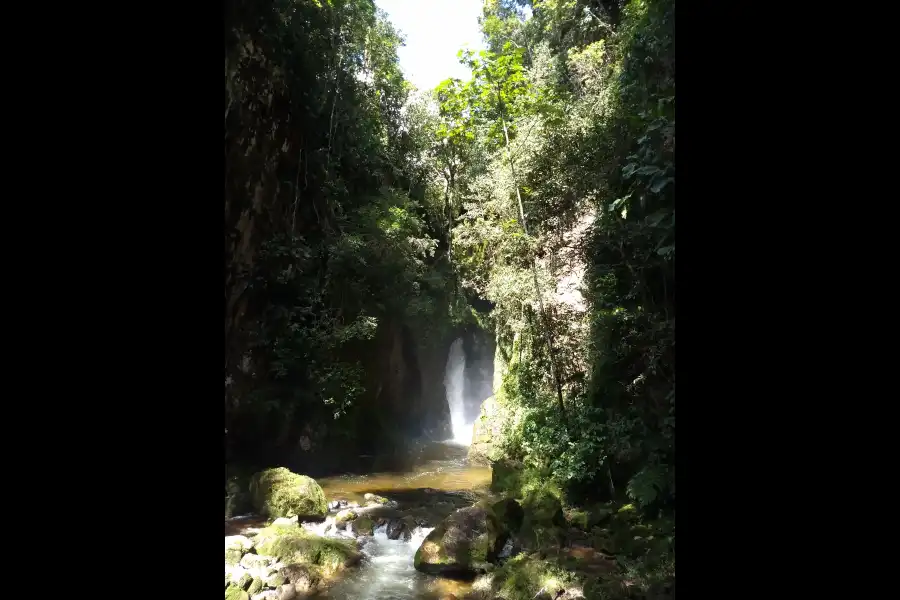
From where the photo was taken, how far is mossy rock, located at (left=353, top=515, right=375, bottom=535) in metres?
8.27

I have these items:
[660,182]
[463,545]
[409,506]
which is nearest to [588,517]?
[463,545]

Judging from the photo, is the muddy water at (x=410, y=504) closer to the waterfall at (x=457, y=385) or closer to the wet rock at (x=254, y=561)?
the wet rock at (x=254, y=561)

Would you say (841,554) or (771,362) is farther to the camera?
(771,362)

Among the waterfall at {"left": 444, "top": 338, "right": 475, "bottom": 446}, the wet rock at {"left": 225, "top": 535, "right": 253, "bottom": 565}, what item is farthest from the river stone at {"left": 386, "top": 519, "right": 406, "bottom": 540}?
the waterfall at {"left": 444, "top": 338, "right": 475, "bottom": 446}

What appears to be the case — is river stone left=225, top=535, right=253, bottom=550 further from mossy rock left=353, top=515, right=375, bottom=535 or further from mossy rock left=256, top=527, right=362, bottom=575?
Answer: mossy rock left=353, top=515, right=375, bottom=535

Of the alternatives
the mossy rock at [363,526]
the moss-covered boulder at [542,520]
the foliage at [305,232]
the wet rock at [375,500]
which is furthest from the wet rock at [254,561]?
the foliage at [305,232]

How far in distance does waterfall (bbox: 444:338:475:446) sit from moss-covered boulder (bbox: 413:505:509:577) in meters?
16.6

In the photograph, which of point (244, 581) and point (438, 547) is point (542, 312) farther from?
point (244, 581)

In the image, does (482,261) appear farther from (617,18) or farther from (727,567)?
(727,567)

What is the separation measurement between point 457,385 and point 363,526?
1748cm

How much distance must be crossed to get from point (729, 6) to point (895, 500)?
1.20 metres

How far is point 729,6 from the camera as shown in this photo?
1274 mm

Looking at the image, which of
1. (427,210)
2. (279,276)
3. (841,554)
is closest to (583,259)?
(279,276)

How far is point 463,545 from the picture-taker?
688 centimetres
